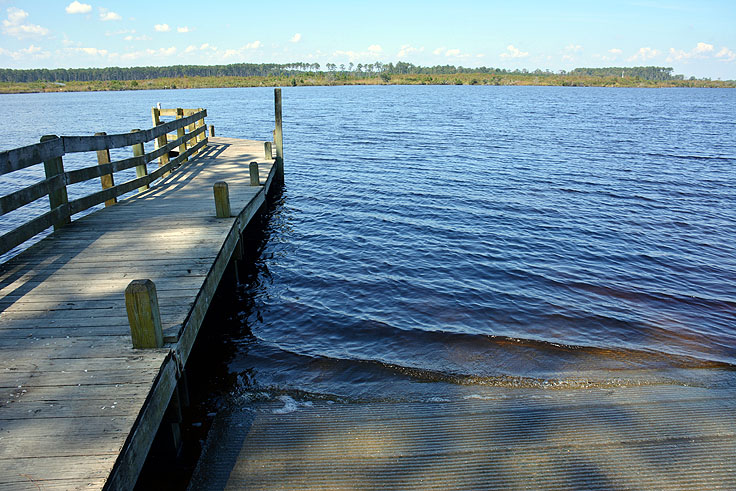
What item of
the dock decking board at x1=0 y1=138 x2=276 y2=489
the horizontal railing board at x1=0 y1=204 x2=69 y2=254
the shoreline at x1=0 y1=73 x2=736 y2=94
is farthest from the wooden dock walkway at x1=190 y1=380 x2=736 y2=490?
the shoreline at x1=0 y1=73 x2=736 y2=94

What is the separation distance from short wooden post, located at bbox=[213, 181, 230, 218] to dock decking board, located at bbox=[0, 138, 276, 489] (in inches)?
8.0

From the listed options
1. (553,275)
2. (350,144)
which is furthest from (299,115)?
(553,275)

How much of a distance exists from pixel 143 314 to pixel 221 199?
170 inches

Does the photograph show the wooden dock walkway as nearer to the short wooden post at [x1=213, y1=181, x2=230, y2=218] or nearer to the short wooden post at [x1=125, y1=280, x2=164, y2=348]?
the short wooden post at [x1=125, y1=280, x2=164, y2=348]

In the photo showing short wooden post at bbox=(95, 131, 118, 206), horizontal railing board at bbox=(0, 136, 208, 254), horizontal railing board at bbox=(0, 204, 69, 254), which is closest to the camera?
horizontal railing board at bbox=(0, 204, 69, 254)

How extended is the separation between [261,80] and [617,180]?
151 meters

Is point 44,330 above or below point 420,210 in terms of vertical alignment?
above

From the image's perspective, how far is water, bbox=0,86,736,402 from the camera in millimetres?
6828

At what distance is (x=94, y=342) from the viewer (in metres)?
4.47

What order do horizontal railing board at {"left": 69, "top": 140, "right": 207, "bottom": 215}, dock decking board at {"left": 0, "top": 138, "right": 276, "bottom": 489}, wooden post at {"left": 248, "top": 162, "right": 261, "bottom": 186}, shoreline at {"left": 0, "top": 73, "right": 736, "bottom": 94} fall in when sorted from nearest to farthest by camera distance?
dock decking board at {"left": 0, "top": 138, "right": 276, "bottom": 489} → horizontal railing board at {"left": 69, "top": 140, "right": 207, "bottom": 215} → wooden post at {"left": 248, "top": 162, "right": 261, "bottom": 186} → shoreline at {"left": 0, "top": 73, "right": 736, "bottom": 94}

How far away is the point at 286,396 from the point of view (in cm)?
602

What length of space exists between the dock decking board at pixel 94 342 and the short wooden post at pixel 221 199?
20 centimetres

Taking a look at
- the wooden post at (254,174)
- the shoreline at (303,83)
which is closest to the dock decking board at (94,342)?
the wooden post at (254,174)

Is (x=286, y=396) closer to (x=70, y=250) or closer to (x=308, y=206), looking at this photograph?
(x=70, y=250)
